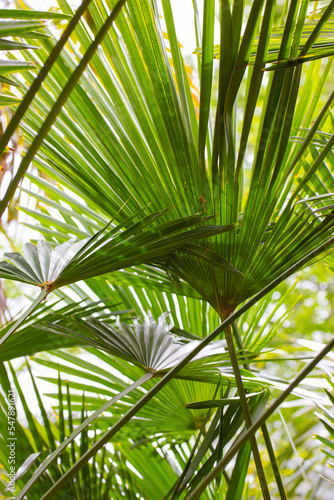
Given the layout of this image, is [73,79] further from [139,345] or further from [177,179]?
[139,345]

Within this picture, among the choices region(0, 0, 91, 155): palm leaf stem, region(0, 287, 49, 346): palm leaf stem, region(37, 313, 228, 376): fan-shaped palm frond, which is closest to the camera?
region(0, 0, 91, 155): palm leaf stem

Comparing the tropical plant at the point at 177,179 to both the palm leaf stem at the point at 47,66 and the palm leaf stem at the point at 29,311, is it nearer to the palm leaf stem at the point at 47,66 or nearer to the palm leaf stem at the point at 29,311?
the palm leaf stem at the point at 29,311

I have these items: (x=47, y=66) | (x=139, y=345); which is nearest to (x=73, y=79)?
(x=47, y=66)

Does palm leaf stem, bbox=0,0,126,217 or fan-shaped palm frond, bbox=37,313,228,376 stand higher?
palm leaf stem, bbox=0,0,126,217

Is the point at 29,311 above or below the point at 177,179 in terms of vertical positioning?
below

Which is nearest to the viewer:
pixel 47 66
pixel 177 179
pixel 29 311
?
pixel 47 66

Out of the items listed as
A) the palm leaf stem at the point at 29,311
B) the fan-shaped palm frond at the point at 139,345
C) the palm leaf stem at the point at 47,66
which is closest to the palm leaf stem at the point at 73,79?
the palm leaf stem at the point at 47,66

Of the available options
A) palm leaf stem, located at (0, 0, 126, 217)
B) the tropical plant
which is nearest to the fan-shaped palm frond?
the tropical plant

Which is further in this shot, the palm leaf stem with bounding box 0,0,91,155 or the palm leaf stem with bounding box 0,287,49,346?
the palm leaf stem with bounding box 0,287,49,346

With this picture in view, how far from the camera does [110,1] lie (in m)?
0.66

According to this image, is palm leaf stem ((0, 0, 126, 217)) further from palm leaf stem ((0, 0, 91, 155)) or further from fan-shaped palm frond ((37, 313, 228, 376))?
fan-shaped palm frond ((37, 313, 228, 376))

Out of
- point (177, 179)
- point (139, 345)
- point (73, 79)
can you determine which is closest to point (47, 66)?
point (73, 79)

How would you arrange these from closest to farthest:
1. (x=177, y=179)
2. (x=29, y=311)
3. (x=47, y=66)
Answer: (x=47, y=66) → (x=29, y=311) → (x=177, y=179)

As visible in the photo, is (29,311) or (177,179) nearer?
(29,311)
